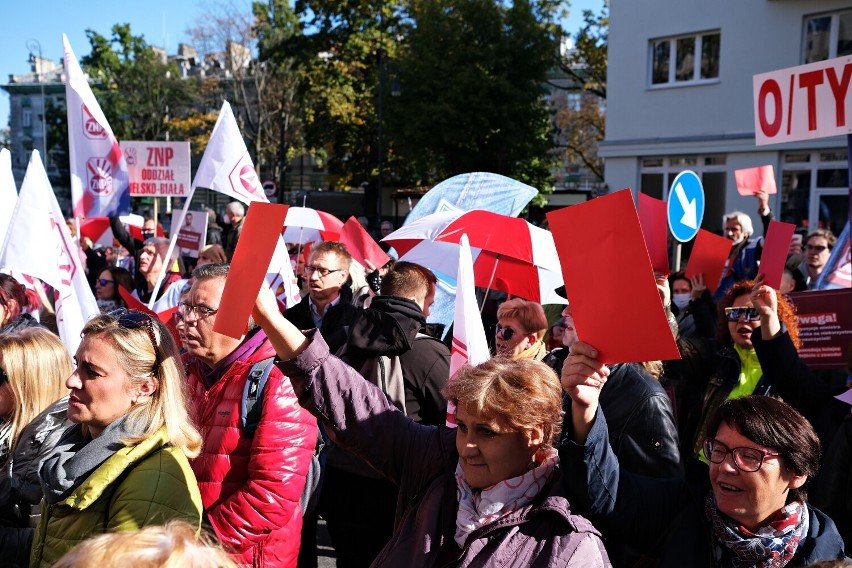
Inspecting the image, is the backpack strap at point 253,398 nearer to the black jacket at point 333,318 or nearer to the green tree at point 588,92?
the black jacket at point 333,318

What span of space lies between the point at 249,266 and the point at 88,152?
4665mm

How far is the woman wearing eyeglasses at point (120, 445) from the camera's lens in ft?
7.63

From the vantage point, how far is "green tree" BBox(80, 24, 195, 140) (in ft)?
148

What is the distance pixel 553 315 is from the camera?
20.1 feet

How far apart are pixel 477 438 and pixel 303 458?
35.2 inches

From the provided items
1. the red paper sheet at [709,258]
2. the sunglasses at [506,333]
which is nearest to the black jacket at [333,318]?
the sunglasses at [506,333]

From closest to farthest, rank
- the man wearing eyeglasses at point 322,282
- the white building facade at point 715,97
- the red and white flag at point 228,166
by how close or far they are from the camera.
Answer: the man wearing eyeglasses at point 322,282 → the red and white flag at point 228,166 → the white building facade at point 715,97

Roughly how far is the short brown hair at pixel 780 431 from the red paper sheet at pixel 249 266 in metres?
1.41

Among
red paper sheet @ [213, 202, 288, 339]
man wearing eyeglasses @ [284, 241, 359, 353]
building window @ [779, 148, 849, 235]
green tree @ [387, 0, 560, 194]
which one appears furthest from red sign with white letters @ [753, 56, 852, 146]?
green tree @ [387, 0, 560, 194]

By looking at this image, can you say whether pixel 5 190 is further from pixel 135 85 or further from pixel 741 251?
pixel 135 85

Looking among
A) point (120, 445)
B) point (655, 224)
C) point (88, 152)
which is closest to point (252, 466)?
point (120, 445)

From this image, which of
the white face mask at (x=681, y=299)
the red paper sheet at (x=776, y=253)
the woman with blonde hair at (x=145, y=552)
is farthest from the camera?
the white face mask at (x=681, y=299)

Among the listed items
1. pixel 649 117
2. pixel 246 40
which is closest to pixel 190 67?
pixel 246 40

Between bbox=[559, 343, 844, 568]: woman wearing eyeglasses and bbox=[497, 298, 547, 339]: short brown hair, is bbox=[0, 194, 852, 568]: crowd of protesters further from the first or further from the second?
bbox=[497, 298, 547, 339]: short brown hair
